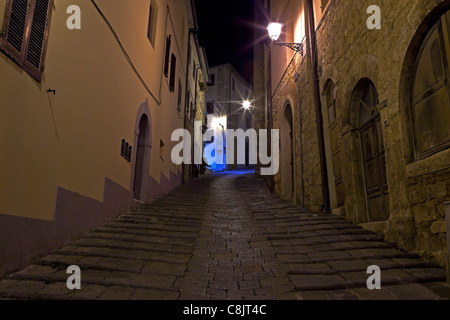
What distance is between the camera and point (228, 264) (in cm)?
459

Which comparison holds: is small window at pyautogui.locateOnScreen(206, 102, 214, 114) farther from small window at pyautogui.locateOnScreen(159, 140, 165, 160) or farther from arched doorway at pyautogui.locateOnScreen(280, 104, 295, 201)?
small window at pyautogui.locateOnScreen(159, 140, 165, 160)

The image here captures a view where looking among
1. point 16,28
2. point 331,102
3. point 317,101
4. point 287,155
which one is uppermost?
point 317,101

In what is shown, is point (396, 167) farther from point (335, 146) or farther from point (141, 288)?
point (141, 288)

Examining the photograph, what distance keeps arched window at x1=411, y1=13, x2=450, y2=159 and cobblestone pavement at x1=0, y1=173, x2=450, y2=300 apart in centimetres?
156

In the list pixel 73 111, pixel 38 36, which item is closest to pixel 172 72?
pixel 73 111

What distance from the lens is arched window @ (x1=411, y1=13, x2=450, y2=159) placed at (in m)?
4.19

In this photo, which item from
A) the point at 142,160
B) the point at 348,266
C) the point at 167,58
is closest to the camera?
the point at 348,266

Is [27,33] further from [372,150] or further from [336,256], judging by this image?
[372,150]

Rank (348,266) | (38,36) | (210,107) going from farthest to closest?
1. (210,107)
2. (38,36)
3. (348,266)

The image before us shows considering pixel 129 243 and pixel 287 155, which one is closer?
pixel 129 243

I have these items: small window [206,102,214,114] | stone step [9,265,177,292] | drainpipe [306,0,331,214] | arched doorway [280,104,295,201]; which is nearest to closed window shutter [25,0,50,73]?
stone step [9,265,177,292]

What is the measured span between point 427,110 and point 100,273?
472cm

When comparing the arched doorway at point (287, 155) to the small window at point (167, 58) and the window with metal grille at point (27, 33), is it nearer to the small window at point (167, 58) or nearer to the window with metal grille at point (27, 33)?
the small window at point (167, 58)

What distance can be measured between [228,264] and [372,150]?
3.57m
